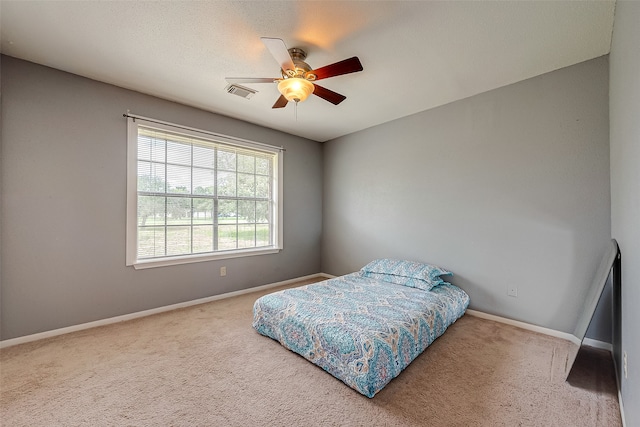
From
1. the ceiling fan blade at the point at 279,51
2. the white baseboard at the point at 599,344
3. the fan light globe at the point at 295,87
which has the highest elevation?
the ceiling fan blade at the point at 279,51

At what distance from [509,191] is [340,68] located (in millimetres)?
2193

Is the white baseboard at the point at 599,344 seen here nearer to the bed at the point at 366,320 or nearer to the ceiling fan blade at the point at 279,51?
the bed at the point at 366,320

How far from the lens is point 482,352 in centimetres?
221

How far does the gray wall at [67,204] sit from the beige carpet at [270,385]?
0.39m

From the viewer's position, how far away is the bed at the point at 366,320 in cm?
177

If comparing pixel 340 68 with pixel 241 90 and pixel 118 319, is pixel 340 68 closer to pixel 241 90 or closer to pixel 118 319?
pixel 241 90

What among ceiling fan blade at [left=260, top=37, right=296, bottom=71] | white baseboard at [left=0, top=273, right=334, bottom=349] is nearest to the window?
white baseboard at [left=0, top=273, right=334, bottom=349]

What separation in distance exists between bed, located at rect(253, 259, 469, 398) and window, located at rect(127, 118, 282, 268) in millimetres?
1473

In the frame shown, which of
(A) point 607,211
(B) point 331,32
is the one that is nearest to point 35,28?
(B) point 331,32

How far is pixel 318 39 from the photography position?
80.2 inches

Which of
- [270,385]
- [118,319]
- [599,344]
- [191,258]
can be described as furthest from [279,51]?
[599,344]

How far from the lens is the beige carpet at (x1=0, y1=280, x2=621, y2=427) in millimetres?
1527

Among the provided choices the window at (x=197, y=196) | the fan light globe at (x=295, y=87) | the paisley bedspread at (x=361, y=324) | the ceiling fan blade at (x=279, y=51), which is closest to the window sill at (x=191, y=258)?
the window at (x=197, y=196)

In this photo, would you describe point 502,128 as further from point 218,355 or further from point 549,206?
point 218,355
